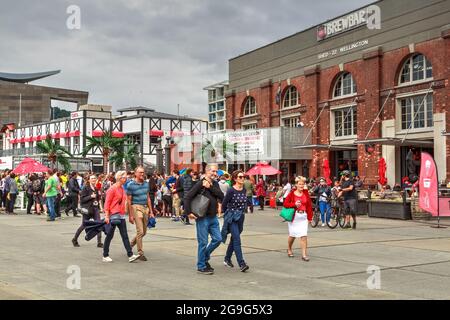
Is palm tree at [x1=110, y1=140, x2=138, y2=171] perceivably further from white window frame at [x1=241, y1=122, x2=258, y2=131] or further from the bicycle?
the bicycle

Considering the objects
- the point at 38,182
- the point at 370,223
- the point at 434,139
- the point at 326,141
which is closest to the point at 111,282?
the point at 370,223

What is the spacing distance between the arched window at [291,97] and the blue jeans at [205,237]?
31497mm

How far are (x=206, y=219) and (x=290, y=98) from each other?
32466 millimetres

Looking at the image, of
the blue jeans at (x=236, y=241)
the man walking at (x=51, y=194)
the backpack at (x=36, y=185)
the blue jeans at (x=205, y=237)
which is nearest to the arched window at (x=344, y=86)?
the backpack at (x=36, y=185)

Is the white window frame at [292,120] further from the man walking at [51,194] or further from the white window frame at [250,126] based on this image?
the man walking at [51,194]

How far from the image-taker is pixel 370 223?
20938mm

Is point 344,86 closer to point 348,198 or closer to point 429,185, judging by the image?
point 429,185

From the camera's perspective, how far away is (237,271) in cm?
987

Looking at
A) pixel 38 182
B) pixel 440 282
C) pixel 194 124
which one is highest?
pixel 194 124

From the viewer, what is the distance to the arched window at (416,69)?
3033 centimetres
